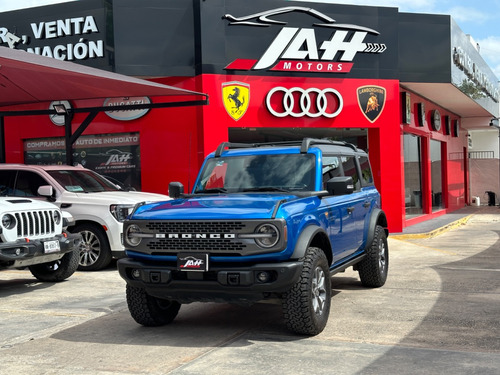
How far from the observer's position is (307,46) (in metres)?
15.5

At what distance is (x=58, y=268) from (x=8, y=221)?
Answer: 1.56 metres

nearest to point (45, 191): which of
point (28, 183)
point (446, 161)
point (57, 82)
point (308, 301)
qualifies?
point (28, 183)

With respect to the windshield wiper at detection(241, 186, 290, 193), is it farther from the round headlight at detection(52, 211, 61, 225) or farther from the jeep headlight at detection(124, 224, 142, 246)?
the round headlight at detection(52, 211, 61, 225)

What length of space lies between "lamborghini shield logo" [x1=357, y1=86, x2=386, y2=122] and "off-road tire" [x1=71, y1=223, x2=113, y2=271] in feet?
27.7

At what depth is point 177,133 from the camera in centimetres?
1507

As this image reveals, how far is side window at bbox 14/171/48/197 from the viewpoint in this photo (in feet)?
34.5

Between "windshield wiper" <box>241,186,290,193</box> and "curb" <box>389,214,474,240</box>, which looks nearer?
"windshield wiper" <box>241,186,290,193</box>

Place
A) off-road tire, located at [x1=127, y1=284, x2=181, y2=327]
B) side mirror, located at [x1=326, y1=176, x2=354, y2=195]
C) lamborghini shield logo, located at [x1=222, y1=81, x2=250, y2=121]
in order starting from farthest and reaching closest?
lamborghini shield logo, located at [x1=222, y1=81, x2=250, y2=121] < side mirror, located at [x1=326, y1=176, x2=354, y2=195] < off-road tire, located at [x1=127, y1=284, x2=181, y2=327]

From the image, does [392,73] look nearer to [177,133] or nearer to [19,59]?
[177,133]

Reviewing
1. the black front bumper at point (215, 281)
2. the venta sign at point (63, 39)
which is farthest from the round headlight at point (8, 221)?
the venta sign at point (63, 39)

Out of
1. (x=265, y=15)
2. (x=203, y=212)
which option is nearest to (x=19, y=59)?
(x=203, y=212)

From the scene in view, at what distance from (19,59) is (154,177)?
6273 millimetres

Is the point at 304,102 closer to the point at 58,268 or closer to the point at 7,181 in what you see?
the point at 7,181

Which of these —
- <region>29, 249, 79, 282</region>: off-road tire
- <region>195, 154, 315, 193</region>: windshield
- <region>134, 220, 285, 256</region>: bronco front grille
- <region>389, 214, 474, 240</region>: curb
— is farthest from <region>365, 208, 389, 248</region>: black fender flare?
<region>389, 214, 474, 240</region>: curb
